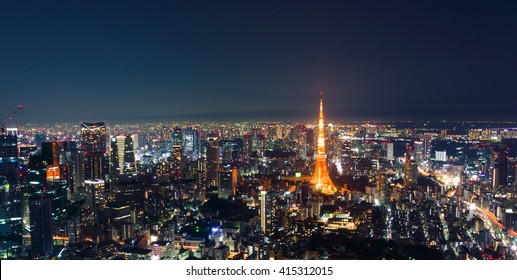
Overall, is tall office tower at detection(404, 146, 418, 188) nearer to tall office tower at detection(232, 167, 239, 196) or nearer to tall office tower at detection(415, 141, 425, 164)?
tall office tower at detection(415, 141, 425, 164)

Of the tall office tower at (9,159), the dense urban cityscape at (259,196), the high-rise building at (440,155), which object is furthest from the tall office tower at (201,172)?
the high-rise building at (440,155)

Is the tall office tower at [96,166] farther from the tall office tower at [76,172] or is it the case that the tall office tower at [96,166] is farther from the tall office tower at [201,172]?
the tall office tower at [201,172]

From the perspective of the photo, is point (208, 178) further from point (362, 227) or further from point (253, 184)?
point (362, 227)

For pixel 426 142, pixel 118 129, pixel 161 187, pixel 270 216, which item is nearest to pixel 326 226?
pixel 270 216

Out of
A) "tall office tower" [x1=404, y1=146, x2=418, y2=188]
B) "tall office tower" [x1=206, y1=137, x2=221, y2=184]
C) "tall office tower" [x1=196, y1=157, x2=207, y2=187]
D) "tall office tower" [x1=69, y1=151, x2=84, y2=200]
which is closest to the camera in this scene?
"tall office tower" [x1=69, y1=151, x2=84, y2=200]

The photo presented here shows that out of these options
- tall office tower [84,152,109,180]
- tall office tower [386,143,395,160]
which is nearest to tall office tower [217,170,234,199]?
tall office tower [84,152,109,180]
